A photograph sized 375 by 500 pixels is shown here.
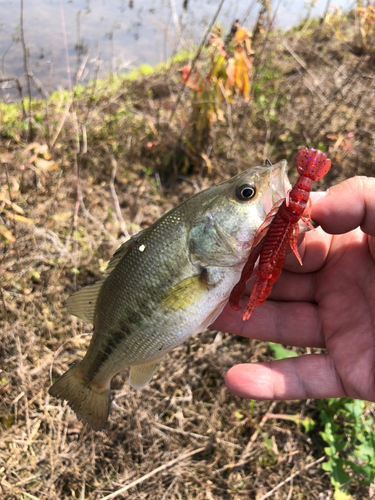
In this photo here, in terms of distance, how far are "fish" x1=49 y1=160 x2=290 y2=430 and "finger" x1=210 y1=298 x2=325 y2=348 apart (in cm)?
57

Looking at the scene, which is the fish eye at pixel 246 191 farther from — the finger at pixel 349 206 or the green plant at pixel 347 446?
the green plant at pixel 347 446

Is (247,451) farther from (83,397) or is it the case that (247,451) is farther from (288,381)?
(83,397)

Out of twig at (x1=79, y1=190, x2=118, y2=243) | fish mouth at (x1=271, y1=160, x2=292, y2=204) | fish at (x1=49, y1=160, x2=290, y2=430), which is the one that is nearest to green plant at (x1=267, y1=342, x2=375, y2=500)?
fish at (x1=49, y1=160, x2=290, y2=430)

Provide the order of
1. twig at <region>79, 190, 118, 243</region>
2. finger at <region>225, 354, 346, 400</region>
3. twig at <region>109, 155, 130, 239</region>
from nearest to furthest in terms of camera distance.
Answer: finger at <region>225, 354, 346, 400</region>, twig at <region>79, 190, 118, 243</region>, twig at <region>109, 155, 130, 239</region>

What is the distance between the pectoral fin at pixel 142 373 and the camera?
8.15 ft

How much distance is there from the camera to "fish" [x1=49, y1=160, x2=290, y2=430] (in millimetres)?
2090

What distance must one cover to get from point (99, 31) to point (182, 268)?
8784 mm

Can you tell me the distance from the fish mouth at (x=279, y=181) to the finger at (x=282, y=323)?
104 cm

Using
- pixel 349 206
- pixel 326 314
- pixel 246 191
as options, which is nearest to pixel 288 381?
pixel 326 314

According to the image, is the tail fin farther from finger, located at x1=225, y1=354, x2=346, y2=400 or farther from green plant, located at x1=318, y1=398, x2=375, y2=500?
green plant, located at x1=318, y1=398, x2=375, y2=500

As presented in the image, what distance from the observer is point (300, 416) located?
337cm

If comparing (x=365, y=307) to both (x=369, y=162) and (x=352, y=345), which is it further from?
(x=369, y=162)

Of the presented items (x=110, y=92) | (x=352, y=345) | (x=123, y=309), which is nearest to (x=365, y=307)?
(x=352, y=345)

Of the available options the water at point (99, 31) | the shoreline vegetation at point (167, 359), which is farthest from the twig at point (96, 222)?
the water at point (99, 31)
